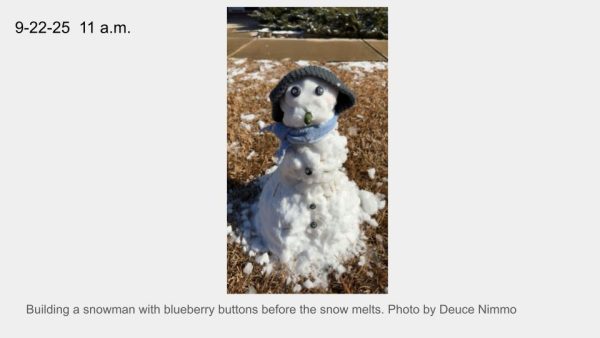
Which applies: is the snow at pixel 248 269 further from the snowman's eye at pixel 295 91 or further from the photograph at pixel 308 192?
the snowman's eye at pixel 295 91

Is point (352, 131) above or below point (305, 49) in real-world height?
below

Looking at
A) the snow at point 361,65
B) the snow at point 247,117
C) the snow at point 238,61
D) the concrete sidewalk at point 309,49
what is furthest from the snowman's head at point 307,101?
the snow at point 238,61

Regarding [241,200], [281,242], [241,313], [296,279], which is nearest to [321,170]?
[281,242]

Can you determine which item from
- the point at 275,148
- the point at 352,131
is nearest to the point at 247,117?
the point at 275,148

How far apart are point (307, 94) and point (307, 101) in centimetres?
4

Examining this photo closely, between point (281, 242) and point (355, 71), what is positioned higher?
point (355, 71)

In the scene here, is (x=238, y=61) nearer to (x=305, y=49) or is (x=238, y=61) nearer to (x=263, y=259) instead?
(x=305, y=49)

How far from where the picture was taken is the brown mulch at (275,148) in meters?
2.67

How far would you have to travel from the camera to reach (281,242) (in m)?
2.69

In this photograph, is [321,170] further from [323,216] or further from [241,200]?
[241,200]

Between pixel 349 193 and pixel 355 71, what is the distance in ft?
11.7

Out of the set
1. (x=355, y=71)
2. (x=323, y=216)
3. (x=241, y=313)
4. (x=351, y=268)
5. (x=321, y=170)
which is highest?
(x=355, y=71)

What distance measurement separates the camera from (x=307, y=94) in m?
2.21

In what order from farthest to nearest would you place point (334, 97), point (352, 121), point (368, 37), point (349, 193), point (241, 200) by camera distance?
point (368, 37)
point (352, 121)
point (241, 200)
point (349, 193)
point (334, 97)
